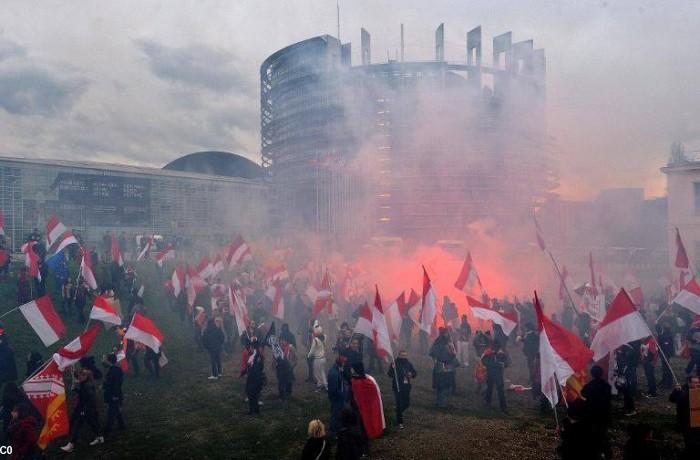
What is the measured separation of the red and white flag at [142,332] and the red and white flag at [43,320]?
1329 millimetres

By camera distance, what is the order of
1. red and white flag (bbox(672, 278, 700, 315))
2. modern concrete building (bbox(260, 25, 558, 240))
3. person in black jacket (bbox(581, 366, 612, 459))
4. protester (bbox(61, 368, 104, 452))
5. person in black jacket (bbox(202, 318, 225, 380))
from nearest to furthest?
person in black jacket (bbox(581, 366, 612, 459)), protester (bbox(61, 368, 104, 452)), red and white flag (bbox(672, 278, 700, 315)), person in black jacket (bbox(202, 318, 225, 380)), modern concrete building (bbox(260, 25, 558, 240))

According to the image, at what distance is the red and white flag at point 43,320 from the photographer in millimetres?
8789

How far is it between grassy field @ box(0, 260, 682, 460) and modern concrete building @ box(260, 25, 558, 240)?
35.4 m

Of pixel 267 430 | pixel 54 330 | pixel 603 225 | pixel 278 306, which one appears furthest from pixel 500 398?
pixel 603 225

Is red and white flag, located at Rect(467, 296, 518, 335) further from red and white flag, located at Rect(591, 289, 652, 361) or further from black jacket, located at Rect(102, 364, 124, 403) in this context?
black jacket, located at Rect(102, 364, 124, 403)

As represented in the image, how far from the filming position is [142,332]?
9336mm

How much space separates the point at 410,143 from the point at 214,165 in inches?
1171

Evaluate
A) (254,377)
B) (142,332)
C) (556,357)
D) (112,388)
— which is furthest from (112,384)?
(556,357)

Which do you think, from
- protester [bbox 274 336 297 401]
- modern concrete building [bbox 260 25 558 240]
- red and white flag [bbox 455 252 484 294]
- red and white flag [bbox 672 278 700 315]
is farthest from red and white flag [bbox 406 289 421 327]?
modern concrete building [bbox 260 25 558 240]

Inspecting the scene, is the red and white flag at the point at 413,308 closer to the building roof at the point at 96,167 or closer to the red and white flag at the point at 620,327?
the red and white flag at the point at 620,327

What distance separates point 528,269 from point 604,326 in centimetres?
2820

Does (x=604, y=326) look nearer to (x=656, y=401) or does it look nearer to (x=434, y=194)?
(x=656, y=401)

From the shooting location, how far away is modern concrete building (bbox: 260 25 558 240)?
4519cm

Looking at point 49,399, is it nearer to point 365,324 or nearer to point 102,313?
point 102,313
